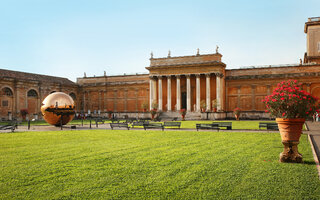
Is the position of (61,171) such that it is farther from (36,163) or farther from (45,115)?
(45,115)

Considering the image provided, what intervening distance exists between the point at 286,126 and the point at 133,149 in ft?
20.6

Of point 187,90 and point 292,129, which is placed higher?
point 187,90

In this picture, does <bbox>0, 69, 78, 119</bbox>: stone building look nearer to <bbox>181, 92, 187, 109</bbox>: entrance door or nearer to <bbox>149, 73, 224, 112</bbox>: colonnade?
<bbox>149, 73, 224, 112</bbox>: colonnade

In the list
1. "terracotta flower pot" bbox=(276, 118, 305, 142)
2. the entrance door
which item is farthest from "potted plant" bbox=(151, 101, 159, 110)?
"terracotta flower pot" bbox=(276, 118, 305, 142)

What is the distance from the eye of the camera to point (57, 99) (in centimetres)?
2522

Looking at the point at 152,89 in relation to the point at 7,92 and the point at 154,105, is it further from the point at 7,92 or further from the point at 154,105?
the point at 7,92

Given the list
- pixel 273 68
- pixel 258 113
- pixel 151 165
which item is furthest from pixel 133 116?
pixel 151 165

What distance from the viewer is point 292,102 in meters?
9.18

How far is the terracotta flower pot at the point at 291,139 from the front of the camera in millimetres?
9137

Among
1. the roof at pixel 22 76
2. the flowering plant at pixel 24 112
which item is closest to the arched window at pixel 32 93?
the roof at pixel 22 76

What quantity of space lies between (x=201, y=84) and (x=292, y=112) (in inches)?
1534

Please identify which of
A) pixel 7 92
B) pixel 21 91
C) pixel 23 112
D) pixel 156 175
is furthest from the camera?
pixel 21 91

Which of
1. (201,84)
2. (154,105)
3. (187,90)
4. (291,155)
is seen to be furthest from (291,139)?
(201,84)

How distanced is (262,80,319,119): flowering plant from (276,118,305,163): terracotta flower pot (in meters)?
0.24
